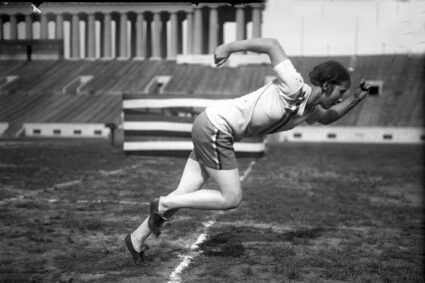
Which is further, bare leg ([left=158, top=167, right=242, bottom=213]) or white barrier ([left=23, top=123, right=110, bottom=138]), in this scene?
white barrier ([left=23, top=123, right=110, bottom=138])

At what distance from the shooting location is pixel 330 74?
3744 millimetres

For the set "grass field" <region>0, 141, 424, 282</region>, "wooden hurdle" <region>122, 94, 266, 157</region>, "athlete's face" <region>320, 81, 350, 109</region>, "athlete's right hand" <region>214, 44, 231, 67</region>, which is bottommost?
"wooden hurdle" <region>122, 94, 266, 157</region>

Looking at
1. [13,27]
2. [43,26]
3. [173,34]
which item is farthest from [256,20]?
[13,27]

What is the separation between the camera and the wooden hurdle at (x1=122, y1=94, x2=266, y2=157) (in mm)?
16766

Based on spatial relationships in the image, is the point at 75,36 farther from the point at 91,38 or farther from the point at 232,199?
the point at 232,199

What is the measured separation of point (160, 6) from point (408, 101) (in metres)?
44.7

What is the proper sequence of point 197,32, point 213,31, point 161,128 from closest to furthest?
point 161,128, point 197,32, point 213,31

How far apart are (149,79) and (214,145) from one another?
48.6m

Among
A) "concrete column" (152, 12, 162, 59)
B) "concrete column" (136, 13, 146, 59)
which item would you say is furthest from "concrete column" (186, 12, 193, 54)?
"concrete column" (136, 13, 146, 59)

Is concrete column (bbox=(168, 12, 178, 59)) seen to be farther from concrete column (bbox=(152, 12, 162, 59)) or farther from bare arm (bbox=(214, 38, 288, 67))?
bare arm (bbox=(214, 38, 288, 67))

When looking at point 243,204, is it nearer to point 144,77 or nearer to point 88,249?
point 88,249

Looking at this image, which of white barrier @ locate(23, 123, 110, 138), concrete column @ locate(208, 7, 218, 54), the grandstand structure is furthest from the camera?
concrete column @ locate(208, 7, 218, 54)

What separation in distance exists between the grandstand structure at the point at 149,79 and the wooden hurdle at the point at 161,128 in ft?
0.12

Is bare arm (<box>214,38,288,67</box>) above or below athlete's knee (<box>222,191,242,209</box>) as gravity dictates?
above
